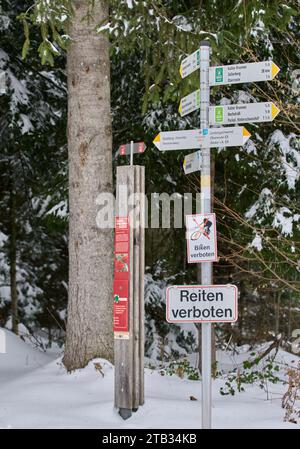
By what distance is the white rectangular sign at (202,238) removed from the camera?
18.1 ft

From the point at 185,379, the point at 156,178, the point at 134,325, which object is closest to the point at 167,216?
the point at 156,178

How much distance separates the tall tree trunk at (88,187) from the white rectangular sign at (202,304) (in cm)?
276

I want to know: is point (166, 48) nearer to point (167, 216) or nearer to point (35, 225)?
point (167, 216)

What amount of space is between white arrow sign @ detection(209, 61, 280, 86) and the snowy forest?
8.55ft

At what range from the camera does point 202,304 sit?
18.0ft

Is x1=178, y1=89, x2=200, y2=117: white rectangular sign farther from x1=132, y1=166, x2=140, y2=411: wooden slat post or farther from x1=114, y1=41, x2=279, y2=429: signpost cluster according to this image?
x1=132, y1=166, x2=140, y2=411: wooden slat post

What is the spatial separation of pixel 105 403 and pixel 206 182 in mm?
2585

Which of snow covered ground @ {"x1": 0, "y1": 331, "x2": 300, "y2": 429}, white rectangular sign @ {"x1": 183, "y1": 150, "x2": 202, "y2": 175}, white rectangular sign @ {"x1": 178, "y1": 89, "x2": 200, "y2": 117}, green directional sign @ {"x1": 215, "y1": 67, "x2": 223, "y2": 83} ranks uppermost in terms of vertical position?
green directional sign @ {"x1": 215, "y1": 67, "x2": 223, "y2": 83}

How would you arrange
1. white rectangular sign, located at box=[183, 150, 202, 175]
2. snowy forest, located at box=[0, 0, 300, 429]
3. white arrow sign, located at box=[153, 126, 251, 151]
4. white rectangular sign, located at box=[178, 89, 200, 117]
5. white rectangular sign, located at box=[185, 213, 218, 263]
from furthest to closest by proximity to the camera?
1. snowy forest, located at box=[0, 0, 300, 429]
2. white rectangular sign, located at box=[178, 89, 200, 117]
3. white rectangular sign, located at box=[183, 150, 202, 175]
4. white arrow sign, located at box=[153, 126, 251, 151]
5. white rectangular sign, located at box=[185, 213, 218, 263]

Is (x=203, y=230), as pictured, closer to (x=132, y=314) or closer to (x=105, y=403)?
(x=132, y=314)

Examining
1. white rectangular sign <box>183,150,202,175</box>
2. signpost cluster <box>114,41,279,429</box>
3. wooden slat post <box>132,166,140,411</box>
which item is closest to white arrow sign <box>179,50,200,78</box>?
signpost cluster <box>114,41,279,429</box>

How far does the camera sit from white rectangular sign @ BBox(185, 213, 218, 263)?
5512 mm

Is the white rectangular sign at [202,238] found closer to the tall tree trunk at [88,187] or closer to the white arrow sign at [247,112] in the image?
the white arrow sign at [247,112]

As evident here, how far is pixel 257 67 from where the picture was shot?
5.89 meters
